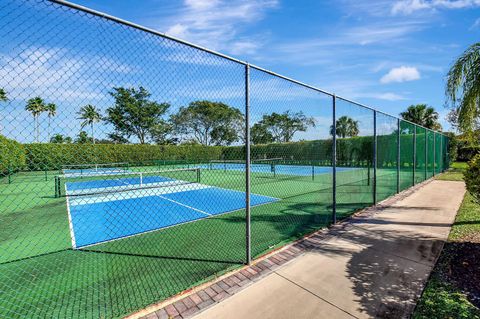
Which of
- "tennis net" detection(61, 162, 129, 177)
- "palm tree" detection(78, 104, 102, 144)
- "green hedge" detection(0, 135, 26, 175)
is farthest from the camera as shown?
"tennis net" detection(61, 162, 129, 177)

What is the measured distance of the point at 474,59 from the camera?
462cm

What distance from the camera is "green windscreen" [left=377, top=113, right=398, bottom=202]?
7.68 m

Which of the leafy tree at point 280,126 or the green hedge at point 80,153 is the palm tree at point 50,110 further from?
the leafy tree at point 280,126

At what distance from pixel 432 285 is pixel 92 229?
6710 millimetres

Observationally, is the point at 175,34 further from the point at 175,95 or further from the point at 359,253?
the point at 359,253

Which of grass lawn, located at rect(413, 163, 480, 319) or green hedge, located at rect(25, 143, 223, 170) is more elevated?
green hedge, located at rect(25, 143, 223, 170)

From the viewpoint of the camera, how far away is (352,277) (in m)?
3.16

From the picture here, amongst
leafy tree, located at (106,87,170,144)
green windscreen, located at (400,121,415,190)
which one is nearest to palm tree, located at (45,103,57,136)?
leafy tree, located at (106,87,170,144)

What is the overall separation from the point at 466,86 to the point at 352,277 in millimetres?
4525

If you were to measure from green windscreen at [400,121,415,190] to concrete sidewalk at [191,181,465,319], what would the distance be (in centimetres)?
477

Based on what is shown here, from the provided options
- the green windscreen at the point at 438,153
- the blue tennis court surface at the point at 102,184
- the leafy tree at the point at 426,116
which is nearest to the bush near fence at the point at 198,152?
the blue tennis court surface at the point at 102,184

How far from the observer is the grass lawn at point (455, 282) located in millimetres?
2466

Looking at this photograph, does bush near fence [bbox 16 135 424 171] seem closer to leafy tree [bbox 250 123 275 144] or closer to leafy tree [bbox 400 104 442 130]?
leafy tree [bbox 250 123 275 144]

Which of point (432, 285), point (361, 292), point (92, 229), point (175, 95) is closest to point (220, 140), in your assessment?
point (175, 95)
